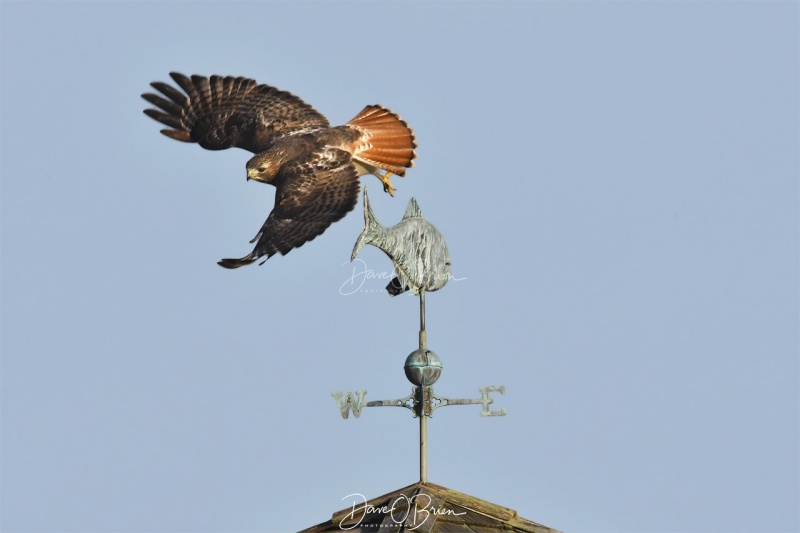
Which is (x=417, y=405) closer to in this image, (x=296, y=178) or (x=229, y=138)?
(x=296, y=178)

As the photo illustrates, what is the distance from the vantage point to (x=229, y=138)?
15.5m

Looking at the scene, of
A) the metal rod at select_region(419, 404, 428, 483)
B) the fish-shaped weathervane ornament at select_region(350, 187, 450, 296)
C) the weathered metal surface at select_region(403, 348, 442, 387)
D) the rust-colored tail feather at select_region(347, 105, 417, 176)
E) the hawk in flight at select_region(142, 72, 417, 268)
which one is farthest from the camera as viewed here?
the rust-colored tail feather at select_region(347, 105, 417, 176)

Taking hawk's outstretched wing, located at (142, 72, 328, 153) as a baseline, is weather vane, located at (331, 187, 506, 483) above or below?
below

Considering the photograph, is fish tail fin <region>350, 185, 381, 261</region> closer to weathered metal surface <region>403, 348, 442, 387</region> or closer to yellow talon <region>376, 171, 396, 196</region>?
weathered metal surface <region>403, 348, 442, 387</region>

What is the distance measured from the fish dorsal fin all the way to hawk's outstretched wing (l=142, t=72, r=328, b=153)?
11.1ft

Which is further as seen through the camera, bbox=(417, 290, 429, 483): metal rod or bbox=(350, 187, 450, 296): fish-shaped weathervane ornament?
bbox=(350, 187, 450, 296): fish-shaped weathervane ornament

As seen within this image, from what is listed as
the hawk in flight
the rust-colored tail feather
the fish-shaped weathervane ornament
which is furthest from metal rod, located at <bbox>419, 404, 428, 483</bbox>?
the rust-colored tail feather

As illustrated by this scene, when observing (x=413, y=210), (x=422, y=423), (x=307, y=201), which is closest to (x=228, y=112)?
(x=307, y=201)

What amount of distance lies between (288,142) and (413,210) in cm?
312

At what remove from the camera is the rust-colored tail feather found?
1457 centimetres

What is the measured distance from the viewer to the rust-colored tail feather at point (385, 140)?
574 inches

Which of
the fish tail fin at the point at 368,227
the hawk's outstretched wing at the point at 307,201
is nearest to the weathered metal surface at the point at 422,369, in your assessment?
the fish tail fin at the point at 368,227

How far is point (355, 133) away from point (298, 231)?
1860mm

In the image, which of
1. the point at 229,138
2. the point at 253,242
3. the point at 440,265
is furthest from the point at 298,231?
the point at 229,138
